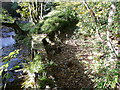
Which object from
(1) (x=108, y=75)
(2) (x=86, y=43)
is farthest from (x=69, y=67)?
(1) (x=108, y=75)

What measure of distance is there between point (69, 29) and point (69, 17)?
1.11 m

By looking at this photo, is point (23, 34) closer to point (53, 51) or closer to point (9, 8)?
point (53, 51)

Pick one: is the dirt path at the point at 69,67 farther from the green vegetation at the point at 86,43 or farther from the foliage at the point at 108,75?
the foliage at the point at 108,75

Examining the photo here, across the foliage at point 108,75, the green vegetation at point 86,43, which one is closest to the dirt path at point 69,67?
the green vegetation at point 86,43

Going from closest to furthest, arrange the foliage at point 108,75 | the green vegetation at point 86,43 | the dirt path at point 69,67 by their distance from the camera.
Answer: the foliage at point 108,75 → the green vegetation at point 86,43 → the dirt path at point 69,67

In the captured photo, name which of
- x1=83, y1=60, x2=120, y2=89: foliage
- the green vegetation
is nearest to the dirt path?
the green vegetation

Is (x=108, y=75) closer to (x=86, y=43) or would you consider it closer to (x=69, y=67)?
(x=69, y=67)

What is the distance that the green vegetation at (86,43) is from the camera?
1.75 m

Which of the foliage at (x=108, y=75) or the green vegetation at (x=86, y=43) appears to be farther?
the green vegetation at (x=86, y=43)

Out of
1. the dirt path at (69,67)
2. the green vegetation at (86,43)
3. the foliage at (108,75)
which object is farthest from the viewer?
the dirt path at (69,67)

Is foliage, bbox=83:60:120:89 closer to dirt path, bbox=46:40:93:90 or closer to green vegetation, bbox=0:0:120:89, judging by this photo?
green vegetation, bbox=0:0:120:89

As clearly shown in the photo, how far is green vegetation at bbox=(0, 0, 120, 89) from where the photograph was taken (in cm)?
175

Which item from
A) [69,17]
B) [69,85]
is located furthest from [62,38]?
[69,85]

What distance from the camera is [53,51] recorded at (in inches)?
158
